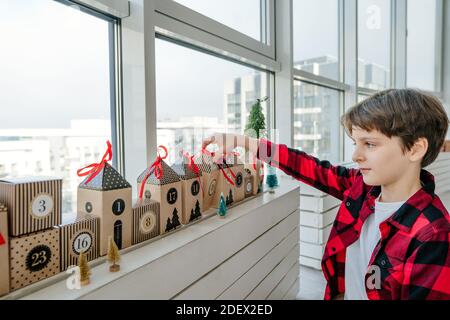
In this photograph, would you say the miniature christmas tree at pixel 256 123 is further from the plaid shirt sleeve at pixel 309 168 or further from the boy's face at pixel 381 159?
the boy's face at pixel 381 159

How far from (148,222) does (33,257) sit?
0.32 metres

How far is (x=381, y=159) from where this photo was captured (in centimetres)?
94

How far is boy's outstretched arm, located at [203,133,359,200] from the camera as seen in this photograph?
130cm

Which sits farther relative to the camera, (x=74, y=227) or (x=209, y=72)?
(x=209, y=72)

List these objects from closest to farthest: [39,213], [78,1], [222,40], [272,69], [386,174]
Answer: [39,213] → [386,174] → [78,1] → [222,40] → [272,69]

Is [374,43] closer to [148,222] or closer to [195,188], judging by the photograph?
[195,188]

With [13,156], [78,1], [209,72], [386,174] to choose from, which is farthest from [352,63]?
[13,156]

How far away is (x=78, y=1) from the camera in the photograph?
1.09 metres

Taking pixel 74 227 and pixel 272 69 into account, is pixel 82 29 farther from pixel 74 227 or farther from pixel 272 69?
pixel 272 69

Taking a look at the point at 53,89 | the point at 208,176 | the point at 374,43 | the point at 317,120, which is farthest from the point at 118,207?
the point at 374,43

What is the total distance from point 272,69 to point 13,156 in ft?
5.51

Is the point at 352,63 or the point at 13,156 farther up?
the point at 352,63

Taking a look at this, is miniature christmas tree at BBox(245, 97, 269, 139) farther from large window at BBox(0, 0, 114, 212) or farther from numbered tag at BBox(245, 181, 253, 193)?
large window at BBox(0, 0, 114, 212)

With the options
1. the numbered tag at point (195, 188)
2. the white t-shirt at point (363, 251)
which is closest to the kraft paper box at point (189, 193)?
the numbered tag at point (195, 188)
